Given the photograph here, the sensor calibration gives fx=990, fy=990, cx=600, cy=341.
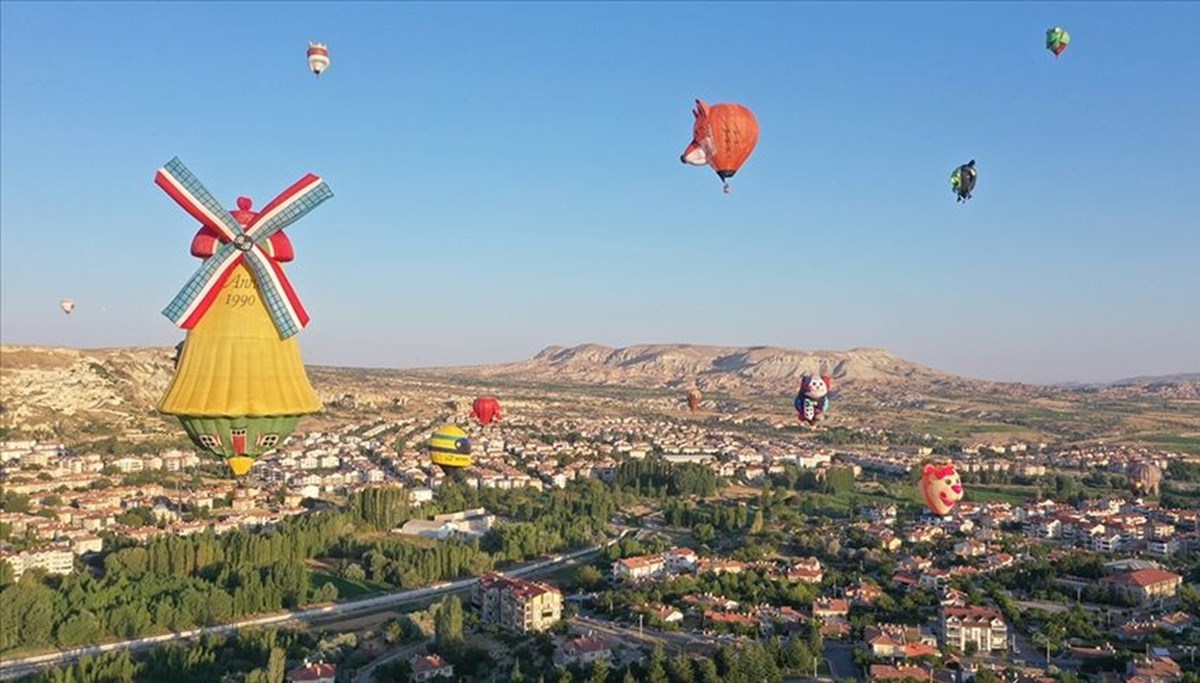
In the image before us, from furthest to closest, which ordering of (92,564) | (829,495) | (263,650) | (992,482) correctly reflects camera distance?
(992,482) → (829,495) → (92,564) → (263,650)

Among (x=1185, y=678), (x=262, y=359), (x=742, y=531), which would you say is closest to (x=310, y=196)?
(x=262, y=359)

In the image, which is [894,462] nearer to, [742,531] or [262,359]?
[742,531]

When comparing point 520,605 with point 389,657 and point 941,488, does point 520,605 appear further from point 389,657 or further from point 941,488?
point 941,488

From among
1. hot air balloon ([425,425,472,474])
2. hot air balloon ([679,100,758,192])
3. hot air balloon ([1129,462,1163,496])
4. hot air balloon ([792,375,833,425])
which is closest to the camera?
hot air balloon ([679,100,758,192])

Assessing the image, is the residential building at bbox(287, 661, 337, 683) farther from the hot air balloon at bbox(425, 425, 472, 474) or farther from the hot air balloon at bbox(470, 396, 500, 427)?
the hot air balloon at bbox(470, 396, 500, 427)

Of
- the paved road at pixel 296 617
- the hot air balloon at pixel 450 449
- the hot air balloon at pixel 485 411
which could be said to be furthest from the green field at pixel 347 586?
the hot air balloon at pixel 450 449

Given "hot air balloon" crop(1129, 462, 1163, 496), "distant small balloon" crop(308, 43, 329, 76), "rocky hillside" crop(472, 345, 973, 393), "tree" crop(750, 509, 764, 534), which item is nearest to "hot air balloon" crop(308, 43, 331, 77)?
"distant small balloon" crop(308, 43, 329, 76)
